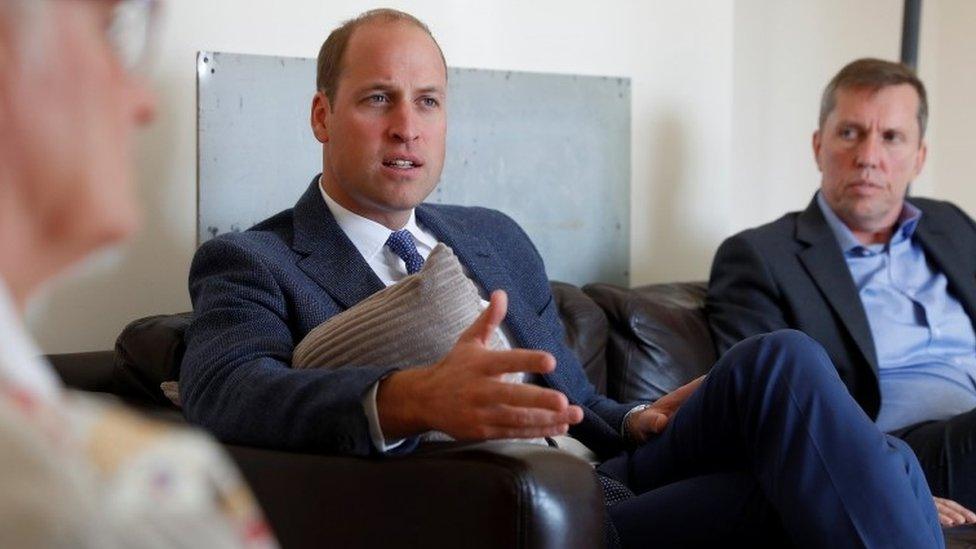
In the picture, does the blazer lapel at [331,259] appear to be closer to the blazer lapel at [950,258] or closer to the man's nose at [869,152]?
the man's nose at [869,152]

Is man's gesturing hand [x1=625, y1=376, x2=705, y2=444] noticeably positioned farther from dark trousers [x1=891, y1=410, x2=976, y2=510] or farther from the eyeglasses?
the eyeglasses

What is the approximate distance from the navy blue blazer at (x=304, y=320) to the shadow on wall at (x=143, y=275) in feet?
1.02

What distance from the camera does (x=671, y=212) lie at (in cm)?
358

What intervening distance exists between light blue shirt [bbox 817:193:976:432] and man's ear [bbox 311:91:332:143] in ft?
4.37

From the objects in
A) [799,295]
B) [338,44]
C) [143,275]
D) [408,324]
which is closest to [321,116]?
[338,44]

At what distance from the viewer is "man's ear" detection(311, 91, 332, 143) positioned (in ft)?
8.19

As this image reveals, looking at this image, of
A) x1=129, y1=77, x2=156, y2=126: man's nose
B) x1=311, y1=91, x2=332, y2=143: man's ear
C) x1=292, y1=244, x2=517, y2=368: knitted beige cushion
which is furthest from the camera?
x1=311, y1=91, x2=332, y2=143: man's ear

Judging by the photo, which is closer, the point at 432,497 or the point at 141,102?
the point at 141,102

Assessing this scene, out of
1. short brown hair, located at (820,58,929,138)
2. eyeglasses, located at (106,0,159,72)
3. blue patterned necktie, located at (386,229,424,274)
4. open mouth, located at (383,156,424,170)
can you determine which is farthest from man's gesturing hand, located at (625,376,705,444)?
eyeglasses, located at (106,0,159,72)

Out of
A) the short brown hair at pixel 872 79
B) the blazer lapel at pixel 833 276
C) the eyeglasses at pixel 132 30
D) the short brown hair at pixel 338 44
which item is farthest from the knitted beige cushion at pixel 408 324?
the short brown hair at pixel 872 79

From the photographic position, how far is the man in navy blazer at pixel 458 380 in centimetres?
179

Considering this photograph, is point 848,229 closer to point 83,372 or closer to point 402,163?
point 402,163

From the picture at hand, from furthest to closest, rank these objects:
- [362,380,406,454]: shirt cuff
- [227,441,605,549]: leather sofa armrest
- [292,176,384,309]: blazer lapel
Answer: [292,176,384,309]: blazer lapel → [362,380,406,454]: shirt cuff → [227,441,605,549]: leather sofa armrest

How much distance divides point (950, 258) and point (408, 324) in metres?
1.86
